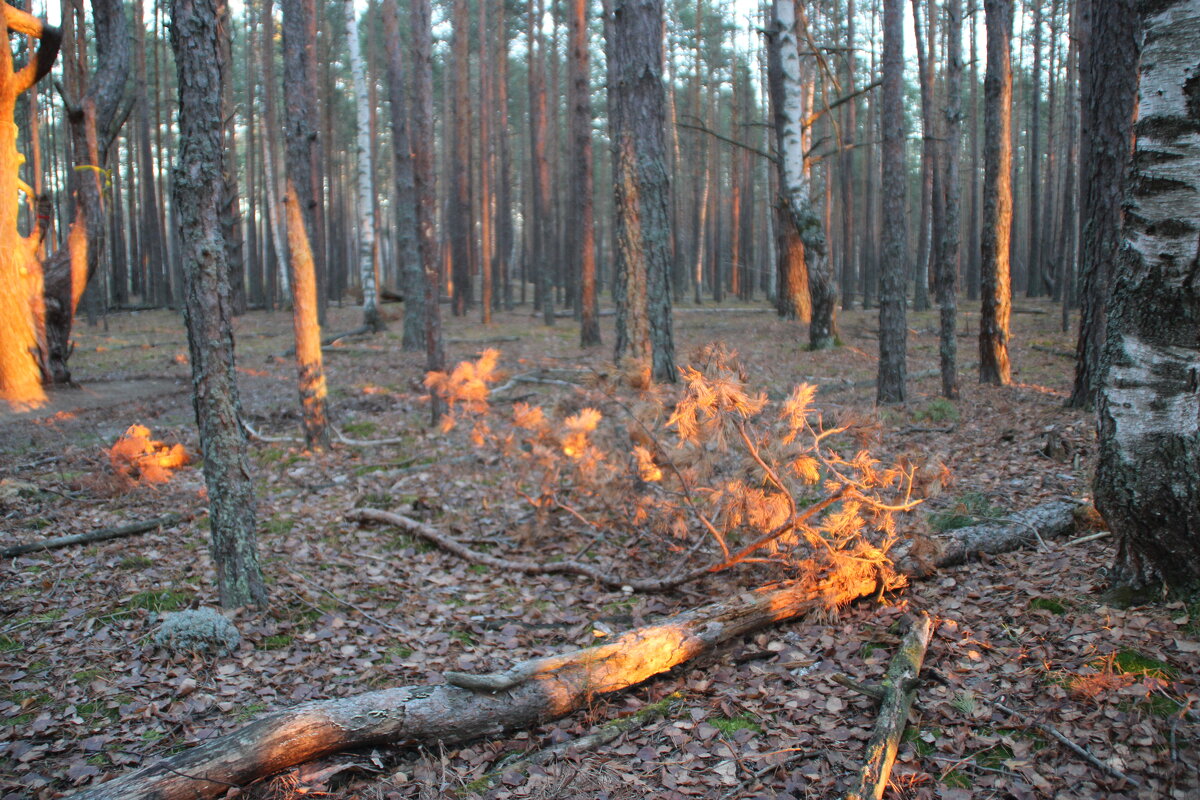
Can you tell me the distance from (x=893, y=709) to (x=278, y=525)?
5333mm

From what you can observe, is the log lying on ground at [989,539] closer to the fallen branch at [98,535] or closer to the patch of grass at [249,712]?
the patch of grass at [249,712]

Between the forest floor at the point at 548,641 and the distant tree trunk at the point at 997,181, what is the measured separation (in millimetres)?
1633

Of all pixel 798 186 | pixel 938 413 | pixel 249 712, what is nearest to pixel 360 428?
pixel 249 712

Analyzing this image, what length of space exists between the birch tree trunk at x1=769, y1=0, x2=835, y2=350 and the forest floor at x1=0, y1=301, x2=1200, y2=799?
5823 millimetres

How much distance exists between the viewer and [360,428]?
1012 cm

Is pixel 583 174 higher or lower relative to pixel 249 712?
higher

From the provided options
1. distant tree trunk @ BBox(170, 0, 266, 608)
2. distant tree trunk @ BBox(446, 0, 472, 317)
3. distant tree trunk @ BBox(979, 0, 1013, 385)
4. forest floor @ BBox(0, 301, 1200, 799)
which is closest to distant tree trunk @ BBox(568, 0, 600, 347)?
distant tree trunk @ BBox(446, 0, 472, 317)

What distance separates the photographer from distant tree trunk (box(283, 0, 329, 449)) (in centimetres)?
809

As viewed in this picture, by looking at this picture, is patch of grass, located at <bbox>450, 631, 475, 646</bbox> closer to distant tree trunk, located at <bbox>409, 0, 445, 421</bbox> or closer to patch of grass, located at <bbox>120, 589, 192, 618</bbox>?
patch of grass, located at <bbox>120, 589, 192, 618</bbox>

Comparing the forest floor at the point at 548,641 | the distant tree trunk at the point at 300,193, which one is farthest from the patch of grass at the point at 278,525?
the distant tree trunk at the point at 300,193

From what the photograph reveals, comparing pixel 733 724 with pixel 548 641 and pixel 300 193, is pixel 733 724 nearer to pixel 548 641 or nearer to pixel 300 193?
pixel 548 641

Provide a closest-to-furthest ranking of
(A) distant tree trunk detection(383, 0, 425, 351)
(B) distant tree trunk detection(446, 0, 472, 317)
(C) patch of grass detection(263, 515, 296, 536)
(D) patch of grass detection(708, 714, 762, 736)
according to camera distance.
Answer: (D) patch of grass detection(708, 714, 762, 736)
(C) patch of grass detection(263, 515, 296, 536)
(A) distant tree trunk detection(383, 0, 425, 351)
(B) distant tree trunk detection(446, 0, 472, 317)

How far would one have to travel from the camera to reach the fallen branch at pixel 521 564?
542 cm

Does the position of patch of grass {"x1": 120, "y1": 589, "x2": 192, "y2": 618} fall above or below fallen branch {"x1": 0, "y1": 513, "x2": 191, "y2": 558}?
below
